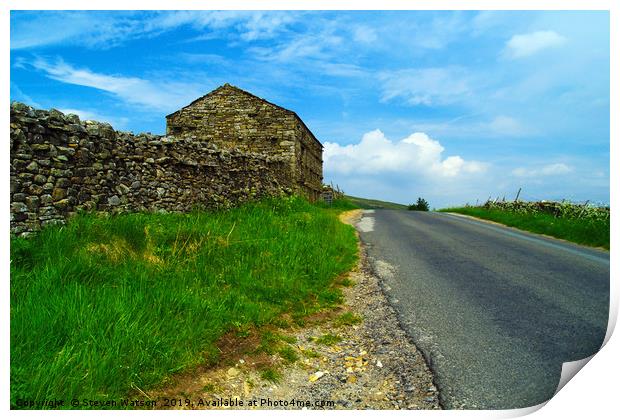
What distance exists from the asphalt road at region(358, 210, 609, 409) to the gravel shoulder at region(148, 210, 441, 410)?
0.93 feet

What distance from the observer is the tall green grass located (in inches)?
138

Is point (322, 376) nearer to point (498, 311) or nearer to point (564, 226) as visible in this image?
point (498, 311)

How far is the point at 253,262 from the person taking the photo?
23.2 feet

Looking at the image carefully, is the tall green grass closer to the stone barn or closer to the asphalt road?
the asphalt road

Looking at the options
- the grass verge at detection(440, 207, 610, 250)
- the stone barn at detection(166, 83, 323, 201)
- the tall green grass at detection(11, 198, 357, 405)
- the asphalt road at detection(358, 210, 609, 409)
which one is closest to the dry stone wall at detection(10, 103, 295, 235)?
the tall green grass at detection(11, 198, 357, 405)

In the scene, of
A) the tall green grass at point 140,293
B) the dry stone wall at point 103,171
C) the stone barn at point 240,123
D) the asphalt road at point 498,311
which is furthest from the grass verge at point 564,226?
the stone barn at point 240,123

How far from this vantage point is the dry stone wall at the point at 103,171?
22.1 feet

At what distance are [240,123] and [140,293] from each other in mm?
19276

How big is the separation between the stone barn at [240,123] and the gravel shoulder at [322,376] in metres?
18.0

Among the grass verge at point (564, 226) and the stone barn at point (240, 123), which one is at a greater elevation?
the stone barn at point (240, 123)

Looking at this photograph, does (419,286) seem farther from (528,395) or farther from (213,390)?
(213,390)

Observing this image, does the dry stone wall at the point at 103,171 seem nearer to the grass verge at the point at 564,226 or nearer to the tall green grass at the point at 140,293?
the tall green grass at the point at 140,293

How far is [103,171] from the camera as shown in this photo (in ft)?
27.9

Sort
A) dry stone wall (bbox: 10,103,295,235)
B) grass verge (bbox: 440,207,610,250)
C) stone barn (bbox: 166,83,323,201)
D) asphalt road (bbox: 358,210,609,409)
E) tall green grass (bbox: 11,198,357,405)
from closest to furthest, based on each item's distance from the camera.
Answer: tall green grass (bbox: 11,198,357,405)
asphalt road (bbox: 358,210,609,409)
dry stone wall (bbox: 10,103,295,235)
grass verge (bbox: 440,207,610,250)
stone barn (bbox: 166,83,323,201)
